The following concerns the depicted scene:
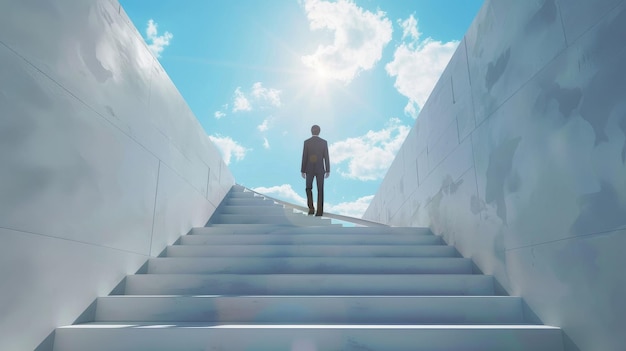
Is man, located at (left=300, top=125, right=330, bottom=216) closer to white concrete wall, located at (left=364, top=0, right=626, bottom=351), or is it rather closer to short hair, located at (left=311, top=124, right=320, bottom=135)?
short hair, located at (left=311, top=124, right=320, bottom=135)

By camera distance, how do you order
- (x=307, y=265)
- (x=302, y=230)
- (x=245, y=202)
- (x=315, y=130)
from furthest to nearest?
(x=245, y=202)
(x=315, y=130)
(x=302, y=230)
(x=307, y=265)

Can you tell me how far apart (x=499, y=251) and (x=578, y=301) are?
86 centimetres

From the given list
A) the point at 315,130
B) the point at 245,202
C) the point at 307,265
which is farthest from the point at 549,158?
the point at 245,202

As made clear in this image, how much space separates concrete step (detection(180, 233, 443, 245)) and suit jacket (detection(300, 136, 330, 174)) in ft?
5.90

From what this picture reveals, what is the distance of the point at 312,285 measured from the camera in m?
2.84

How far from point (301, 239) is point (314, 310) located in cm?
149

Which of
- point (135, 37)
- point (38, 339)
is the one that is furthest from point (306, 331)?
point (135, 37)

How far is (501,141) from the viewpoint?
2771 mm

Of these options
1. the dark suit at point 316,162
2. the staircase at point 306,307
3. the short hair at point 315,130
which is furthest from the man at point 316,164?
the staircase at point 306,307

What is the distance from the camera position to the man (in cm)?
570

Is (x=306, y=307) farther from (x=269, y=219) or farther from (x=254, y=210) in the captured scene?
(x=254, y=210)

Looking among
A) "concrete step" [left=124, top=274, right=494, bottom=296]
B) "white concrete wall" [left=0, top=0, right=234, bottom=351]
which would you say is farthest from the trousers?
"concrete step" [left=124, top=274, right=494, bottom=296]

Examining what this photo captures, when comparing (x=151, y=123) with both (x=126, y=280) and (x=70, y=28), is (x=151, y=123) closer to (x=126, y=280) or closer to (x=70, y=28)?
(x=70, y=28)

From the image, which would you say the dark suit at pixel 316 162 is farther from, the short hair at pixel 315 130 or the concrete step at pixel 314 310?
the concrete step at pixel 314 310
